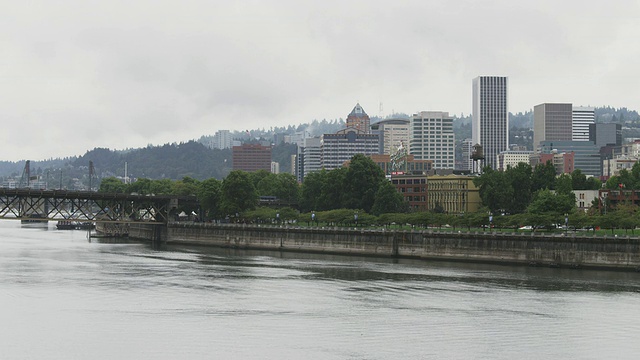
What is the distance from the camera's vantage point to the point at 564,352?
6556cm

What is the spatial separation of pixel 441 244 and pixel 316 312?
52.8 m

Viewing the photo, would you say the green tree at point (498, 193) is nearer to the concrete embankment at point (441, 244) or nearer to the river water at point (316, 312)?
the concrete embankment at point (441, 244)

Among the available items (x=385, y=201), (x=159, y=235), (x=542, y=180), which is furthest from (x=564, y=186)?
(x=159, y=235)

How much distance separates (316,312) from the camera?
80.7m

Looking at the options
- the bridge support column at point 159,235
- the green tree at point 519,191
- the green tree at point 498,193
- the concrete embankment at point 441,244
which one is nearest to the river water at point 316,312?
the concrete embankment at point 441,244

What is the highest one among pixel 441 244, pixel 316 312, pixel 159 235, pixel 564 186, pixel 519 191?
pixel 564 186

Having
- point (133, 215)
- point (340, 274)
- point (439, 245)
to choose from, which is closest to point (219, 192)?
point (133, 215)

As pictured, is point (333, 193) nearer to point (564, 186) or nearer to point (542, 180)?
point (542, 180)

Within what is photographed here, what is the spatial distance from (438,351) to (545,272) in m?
49.0

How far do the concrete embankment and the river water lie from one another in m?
2.75

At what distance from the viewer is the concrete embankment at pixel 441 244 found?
364 feet

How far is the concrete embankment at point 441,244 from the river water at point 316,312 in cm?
275

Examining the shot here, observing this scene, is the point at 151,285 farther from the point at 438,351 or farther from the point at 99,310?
the point at 438,351

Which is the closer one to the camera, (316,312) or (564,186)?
(316,312)
